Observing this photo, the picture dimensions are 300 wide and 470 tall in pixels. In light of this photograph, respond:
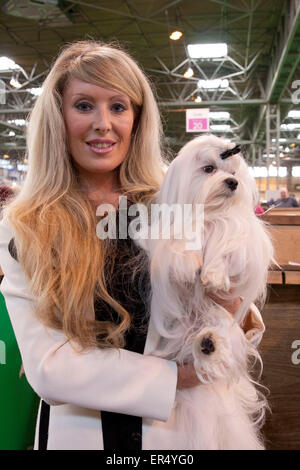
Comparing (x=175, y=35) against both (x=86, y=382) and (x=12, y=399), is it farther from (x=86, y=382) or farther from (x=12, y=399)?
(x=86, y=382)

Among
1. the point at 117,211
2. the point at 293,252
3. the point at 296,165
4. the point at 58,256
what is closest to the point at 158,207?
the point at 117,211

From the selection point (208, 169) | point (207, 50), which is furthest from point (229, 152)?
point (207, 50)

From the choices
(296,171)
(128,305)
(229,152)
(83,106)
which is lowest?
(128,305)

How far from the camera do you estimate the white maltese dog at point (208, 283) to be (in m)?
0.97

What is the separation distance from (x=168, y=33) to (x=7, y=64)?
10.3 feet

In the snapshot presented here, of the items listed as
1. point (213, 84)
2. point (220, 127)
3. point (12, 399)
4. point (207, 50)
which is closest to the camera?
point (12, 399)

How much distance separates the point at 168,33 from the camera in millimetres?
7320

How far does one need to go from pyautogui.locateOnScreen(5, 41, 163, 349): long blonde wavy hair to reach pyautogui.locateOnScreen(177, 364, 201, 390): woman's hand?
0.16 m

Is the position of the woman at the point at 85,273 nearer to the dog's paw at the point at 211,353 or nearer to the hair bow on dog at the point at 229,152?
the dog's paw at the point at 211,353

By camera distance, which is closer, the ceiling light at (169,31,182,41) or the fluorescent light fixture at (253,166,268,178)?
the fluorescent light fixture at (253,166,268,178)

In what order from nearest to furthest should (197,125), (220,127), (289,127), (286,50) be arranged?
1. (286,50)
2. (197,125)
3. (289,127)
4. (220,127)

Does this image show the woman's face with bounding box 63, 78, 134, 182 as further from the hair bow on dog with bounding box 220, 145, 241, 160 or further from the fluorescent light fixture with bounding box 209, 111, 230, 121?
the fluorescent light fixture with bounding box 209, 111, 230, 121

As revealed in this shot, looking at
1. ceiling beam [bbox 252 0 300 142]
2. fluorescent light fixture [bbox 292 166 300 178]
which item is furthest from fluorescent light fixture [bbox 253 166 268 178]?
fluorescent light fixture [bbox 292 166 300 178]

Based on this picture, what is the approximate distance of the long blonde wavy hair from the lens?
101 cm
